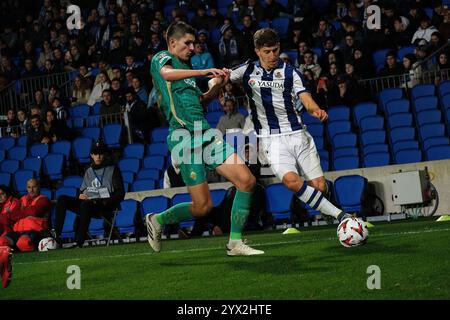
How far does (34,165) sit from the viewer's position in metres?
21.1

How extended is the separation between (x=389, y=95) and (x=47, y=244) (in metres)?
7.62

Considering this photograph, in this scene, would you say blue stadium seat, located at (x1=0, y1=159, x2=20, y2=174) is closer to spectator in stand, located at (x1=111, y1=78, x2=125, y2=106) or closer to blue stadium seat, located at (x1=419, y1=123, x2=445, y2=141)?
spectator in stand, located at (x1=111, y1=78, x2=125, y2=106)

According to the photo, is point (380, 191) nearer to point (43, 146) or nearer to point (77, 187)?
point (77, 187)

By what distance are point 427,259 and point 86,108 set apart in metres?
15.9

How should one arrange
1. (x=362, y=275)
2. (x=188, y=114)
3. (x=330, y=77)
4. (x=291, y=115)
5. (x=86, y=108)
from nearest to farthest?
(x=362, y=275)
(x=188, y=114)
(x=291, y=115)
(x=330, y=77)
(x=86, y=108)

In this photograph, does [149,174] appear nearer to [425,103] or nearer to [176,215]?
[425,103]

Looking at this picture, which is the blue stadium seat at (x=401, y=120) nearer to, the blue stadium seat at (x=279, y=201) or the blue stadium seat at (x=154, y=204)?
the blue stadium seat at (x=279, y=201)

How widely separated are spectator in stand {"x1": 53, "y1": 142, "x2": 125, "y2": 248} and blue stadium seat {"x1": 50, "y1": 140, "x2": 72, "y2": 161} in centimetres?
498

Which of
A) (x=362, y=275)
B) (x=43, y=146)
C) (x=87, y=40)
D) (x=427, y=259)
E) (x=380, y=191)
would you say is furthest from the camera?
(x=87, y=40)

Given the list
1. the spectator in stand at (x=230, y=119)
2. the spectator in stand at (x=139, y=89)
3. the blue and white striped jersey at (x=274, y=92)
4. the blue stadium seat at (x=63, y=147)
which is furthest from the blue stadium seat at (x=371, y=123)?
the blue and white striped jersey at (x=274, y=92)

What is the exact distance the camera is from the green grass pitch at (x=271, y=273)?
272 inches

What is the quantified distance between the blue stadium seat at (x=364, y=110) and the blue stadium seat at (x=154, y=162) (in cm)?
418
